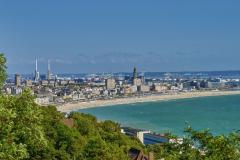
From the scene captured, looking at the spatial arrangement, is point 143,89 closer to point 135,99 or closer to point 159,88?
point 159,88

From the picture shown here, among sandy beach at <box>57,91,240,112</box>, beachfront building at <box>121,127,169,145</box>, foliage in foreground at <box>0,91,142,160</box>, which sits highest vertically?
foliage in foreground at <box>0,91,142,160</box>

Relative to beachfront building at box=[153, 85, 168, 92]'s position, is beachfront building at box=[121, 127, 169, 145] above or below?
above

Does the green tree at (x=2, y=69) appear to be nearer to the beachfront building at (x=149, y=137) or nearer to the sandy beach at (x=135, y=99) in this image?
Answer: the beachfront building at (x=149, y=137)

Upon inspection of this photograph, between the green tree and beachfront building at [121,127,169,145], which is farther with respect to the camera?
beachfront building at [121,127,169,145]

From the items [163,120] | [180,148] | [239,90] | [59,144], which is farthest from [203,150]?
[239,90]

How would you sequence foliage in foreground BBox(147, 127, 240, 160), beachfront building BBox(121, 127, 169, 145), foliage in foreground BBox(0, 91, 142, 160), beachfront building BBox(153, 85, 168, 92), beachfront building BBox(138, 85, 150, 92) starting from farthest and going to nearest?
beachfront building BBox(138, 85, 150, 92) < beachfront building BBox(153, 85, 168, 92) < beachfront building BBox(121, 127, 169, 145) < foliage in foreground BBox(147, 127, 240, 160) < foliage in foreground BBox(0, 91, 142, 160)

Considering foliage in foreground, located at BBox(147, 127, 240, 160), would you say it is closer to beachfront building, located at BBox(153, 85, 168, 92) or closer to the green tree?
the green tree

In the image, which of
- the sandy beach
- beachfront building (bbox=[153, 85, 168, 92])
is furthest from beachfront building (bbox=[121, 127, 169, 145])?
beachfront building (bbox=[153, 85, 168, 92])

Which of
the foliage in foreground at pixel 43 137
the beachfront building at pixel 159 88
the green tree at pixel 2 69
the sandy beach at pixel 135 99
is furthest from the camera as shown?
the beachfront building at pixel 159 88

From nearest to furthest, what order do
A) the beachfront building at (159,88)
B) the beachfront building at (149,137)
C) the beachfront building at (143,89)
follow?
the beachfront building at (149,137) < the beachfront building at (159,88) < the beachfront building at (143,89)

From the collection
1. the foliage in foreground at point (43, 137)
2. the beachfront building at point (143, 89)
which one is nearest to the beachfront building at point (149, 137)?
the foliage in foreground at point (43, 137)

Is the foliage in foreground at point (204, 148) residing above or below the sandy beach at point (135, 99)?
above
